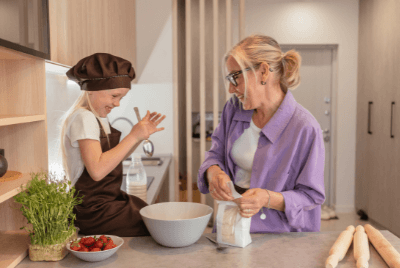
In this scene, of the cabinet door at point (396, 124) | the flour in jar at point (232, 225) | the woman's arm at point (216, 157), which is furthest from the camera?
the cabinet door at point (396, 124)

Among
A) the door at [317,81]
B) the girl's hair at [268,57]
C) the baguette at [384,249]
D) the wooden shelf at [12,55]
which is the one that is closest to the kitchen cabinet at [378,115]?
the door at [317,81]

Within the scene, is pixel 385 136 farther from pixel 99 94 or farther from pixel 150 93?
pixel 99 94

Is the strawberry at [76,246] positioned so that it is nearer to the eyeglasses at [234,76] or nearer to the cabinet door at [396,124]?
the eyeglasses at [234,76]

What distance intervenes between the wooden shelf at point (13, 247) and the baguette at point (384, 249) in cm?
105

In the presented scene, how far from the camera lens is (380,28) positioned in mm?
4047

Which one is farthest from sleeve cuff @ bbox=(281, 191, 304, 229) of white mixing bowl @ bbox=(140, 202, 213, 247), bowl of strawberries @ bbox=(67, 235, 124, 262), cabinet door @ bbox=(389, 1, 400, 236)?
cabinet door @ bbox=(389, 1, 400, 236)

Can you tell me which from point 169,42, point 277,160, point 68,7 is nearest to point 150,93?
point 169,42

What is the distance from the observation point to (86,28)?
1812 mm

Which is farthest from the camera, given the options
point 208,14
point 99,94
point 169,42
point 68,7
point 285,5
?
point 285,5

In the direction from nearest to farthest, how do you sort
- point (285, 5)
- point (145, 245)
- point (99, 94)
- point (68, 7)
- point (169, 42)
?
point (145, 245) < point (99, 94) < point (68, 7) < point (169, 42) < point (285, 5)

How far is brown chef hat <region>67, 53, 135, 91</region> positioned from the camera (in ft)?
4.31

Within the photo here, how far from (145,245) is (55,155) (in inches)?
22.2

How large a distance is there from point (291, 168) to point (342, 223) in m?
3.41

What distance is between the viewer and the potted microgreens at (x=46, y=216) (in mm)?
1054
